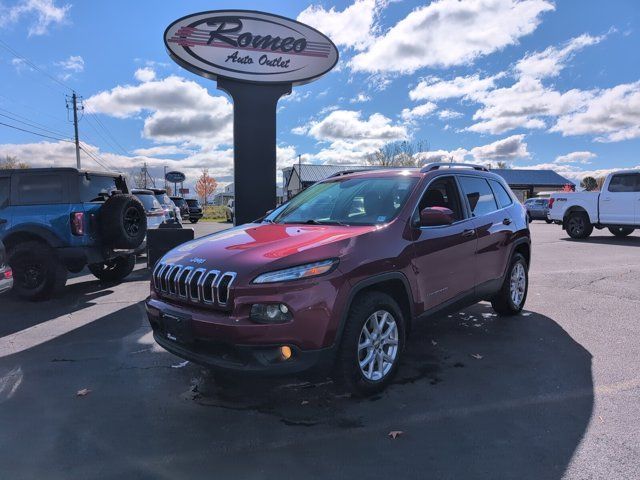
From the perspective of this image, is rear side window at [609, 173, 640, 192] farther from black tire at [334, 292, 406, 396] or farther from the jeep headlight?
the jeep headlight

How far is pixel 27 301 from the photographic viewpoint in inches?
280

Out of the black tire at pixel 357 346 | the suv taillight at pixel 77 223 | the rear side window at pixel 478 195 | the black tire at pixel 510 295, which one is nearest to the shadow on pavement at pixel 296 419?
the black tire at pixel 357 346

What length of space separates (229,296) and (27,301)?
5.55 meters

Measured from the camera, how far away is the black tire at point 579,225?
15.3 m

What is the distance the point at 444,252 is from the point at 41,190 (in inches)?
243

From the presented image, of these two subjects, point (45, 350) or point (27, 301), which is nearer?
point (45, 350)

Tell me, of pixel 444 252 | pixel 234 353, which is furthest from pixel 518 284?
pixel 234 353

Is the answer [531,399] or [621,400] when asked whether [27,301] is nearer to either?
[531,399]

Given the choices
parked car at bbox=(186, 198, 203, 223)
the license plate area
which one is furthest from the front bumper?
parked car at bbox=(186, 198, 203, 223)

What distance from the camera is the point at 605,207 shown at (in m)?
14.6

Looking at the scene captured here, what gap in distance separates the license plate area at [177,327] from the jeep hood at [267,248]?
0.39 m

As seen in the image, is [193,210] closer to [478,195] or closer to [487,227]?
[478,195]

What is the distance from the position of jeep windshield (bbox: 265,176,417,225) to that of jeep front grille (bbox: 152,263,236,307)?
125 cm

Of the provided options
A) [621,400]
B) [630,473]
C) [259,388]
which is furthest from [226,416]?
[621,400]
